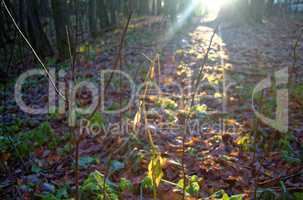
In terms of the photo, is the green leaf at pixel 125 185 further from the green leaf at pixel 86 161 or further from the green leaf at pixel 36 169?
the green leaf at pixel 36 169

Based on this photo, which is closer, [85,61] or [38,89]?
[38,89]

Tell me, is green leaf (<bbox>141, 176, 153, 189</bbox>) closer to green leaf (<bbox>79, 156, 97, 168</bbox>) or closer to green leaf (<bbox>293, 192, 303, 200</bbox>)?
green leaf (<bbox>79, 156, 97, 168</bbox>)

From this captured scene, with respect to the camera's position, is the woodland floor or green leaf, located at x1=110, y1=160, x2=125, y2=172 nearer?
the woodland floor

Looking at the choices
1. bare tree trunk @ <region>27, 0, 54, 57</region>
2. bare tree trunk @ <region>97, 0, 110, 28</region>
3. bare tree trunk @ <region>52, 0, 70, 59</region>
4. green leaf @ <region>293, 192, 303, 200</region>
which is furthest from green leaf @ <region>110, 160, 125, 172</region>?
bare tree trunk @ <region>97, 0, 110, 28</region>

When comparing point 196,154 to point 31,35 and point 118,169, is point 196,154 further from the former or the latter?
point 31,35

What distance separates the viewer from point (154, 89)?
6.46 metres

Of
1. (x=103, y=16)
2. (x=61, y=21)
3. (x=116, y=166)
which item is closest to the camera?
(x=116, y=166)

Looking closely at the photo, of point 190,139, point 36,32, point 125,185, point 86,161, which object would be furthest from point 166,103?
point 36,32

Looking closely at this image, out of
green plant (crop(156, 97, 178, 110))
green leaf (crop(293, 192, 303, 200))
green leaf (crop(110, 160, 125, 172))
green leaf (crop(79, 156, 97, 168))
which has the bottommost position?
green leaf (crop(79, 156, 97, 168))

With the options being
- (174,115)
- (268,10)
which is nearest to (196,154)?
(174,115)

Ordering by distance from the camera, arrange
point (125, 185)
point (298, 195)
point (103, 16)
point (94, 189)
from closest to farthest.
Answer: point (298, 195), point (94, 189), point (125, 185), point (103, 16)

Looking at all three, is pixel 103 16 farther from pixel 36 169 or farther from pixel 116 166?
pixel 116 166

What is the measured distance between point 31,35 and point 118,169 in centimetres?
966

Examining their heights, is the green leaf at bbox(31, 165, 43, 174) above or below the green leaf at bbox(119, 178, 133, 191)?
below
